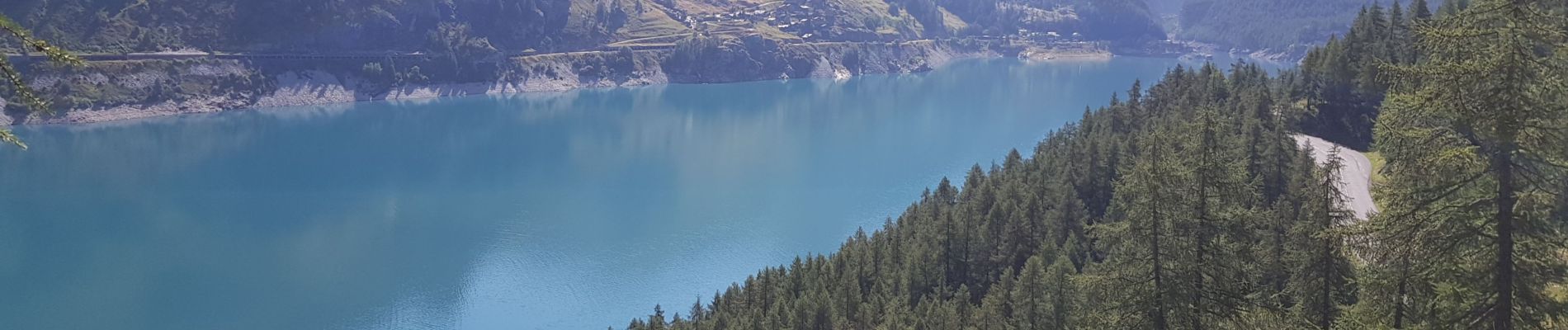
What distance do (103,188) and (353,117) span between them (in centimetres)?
6275

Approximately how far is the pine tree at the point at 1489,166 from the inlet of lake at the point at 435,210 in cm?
4954

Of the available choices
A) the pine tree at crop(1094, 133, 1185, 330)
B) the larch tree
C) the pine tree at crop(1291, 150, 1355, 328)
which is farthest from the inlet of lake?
the larch tree

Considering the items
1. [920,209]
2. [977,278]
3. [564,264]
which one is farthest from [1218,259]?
[564,264]

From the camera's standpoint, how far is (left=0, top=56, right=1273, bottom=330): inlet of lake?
62875mm

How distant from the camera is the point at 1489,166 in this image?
14.1 m

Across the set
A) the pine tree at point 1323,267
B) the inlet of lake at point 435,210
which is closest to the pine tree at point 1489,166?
the pine tree at point 1323,267

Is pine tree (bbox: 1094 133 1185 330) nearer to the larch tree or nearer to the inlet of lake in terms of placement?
the larch tree

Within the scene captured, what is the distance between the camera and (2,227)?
82500mm

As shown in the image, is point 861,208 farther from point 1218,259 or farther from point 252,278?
point 1218,259

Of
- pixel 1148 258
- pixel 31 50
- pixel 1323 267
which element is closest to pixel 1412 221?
pixel 1148 258

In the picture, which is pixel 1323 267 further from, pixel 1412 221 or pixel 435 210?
pixel 435 210

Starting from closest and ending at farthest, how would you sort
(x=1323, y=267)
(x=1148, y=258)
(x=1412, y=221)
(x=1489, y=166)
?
1. (x=1489, y=166)
2. (x=1412, y=221)
3. (x=1148, y=258)
4. (x=1323, y=267)

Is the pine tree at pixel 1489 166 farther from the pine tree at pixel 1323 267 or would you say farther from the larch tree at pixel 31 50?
the larch tree at pixel 31 50

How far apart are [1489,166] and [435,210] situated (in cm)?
8853
